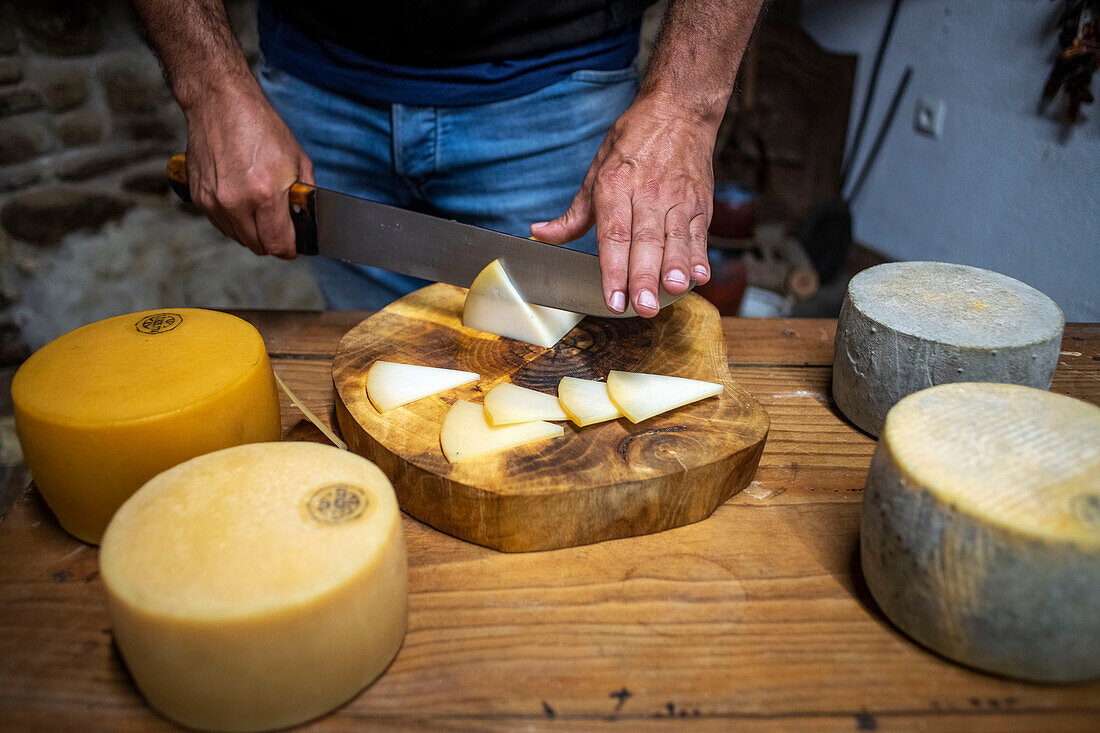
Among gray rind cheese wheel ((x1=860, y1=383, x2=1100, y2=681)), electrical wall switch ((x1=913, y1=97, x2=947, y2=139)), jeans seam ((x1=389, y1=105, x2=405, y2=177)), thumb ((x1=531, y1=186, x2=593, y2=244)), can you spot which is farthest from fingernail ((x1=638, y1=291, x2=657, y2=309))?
electrical wall switch ((x1=913, y1=97, x2=947, y2=139))

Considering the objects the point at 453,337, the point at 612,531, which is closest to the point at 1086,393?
the point at 612,531

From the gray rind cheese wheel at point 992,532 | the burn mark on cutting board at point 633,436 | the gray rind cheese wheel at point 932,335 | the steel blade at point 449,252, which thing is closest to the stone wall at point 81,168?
the steel blade at point 449,252

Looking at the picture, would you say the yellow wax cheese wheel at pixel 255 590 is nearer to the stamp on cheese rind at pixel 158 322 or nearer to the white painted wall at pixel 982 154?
the stamp on cheese rind at pixel 158 322

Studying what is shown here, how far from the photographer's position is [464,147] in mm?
1466

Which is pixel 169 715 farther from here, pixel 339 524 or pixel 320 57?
pixel 320 57

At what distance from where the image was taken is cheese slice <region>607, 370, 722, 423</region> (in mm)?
951

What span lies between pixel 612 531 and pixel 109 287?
214cm

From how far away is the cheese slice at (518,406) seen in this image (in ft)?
3.02

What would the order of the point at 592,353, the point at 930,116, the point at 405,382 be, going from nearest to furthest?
1. the point at 405,382
2. the point at 592,353
3. the point at 930,116

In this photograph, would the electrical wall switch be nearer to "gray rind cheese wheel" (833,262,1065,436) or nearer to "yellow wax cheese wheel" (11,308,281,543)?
"gray rind cheese wheel" (833,262,1065,436)

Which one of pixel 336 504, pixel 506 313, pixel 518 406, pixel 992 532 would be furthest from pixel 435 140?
pixel 992 532

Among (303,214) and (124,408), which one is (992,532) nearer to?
(124,408)

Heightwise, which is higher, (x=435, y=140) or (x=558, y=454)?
(x=435, y=140)

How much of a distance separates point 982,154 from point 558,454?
2.56 m
